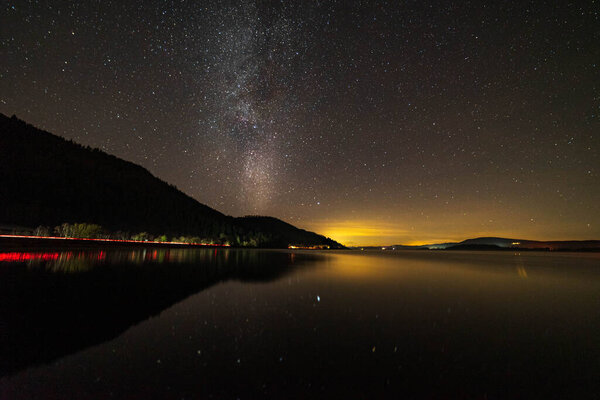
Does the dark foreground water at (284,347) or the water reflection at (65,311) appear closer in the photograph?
the dark foreground water at (284,347)

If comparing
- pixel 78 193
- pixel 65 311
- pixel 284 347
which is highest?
pixel 78 193

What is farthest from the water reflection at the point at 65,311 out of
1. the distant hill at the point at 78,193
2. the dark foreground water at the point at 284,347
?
the distant hill at the point at 78,193

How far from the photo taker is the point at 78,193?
121 metres

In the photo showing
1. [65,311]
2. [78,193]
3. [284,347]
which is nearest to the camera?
[284,347]

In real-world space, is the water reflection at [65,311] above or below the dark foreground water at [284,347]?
above

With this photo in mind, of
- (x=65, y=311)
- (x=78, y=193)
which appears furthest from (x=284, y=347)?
(x=78, y=193)

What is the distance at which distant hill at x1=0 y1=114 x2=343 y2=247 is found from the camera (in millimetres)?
100750

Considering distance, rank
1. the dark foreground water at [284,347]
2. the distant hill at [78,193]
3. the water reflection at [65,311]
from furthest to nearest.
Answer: the distant hill at [78,193] → the water reflection at [65,311] → the dark foreground water at [284,347]

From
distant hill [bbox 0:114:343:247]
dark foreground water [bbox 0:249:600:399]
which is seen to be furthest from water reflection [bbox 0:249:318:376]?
distant hill [bbox 0:114:343:247]

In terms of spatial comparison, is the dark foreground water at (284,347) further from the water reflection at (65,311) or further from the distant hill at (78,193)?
the distant hill at (78,193)

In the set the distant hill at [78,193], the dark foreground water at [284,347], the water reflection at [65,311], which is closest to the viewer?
the dark foreground water at [284,347]

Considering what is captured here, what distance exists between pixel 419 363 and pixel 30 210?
126 meters

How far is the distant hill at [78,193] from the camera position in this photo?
101 m

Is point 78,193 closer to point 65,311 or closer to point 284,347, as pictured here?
→ point 65,311
